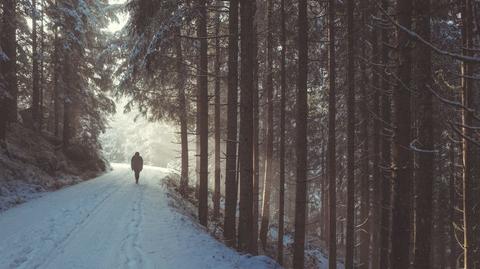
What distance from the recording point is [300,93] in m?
11.7

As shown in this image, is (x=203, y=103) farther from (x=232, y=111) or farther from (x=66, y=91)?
(x=66, y=91)

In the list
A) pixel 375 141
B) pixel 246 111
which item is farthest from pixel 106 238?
pixel 375 141

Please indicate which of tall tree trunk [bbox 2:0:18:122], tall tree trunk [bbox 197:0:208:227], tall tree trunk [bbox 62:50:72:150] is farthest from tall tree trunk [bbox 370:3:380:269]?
tall tree trunk [bbox 62:50:72:150]

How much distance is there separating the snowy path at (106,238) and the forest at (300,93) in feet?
4.28

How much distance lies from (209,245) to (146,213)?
4.13 meters

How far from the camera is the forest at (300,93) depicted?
26.6 ft

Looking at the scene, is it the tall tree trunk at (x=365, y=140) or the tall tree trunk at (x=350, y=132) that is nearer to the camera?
the tall tree trunk at (x=350, y=132)

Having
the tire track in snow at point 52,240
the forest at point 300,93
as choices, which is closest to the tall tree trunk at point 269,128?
the forest at point 300,93

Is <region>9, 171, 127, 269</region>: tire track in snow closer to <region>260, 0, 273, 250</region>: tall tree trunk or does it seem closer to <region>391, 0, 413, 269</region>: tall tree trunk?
<region>260, 0, 273, 250</region>: tall tree trunk

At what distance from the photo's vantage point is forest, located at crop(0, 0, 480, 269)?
8.11 metres

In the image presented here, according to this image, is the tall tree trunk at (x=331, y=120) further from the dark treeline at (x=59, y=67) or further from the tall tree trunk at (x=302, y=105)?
the dark treeline at (x=59, y=67)

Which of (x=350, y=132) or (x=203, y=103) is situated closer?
(x=350, y=132)

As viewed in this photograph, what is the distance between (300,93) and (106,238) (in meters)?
6.81

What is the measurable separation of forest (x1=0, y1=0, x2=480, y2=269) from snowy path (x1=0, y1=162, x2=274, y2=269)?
1305mm
